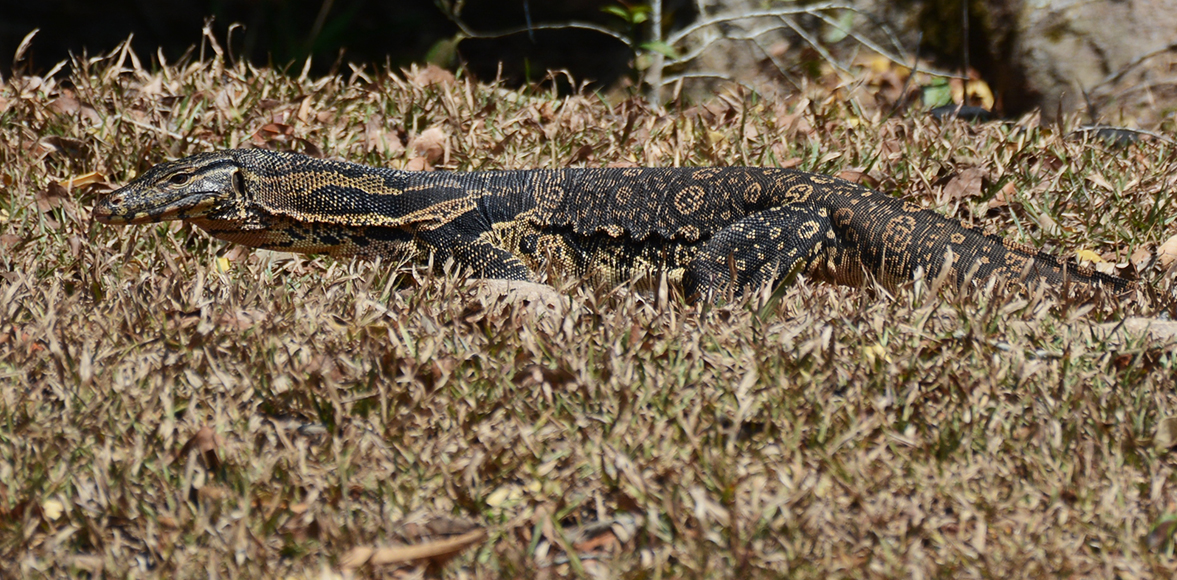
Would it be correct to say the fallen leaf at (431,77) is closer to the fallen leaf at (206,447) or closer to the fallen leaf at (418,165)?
the fallen leaf at (418,165)

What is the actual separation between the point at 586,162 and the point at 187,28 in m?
7.32

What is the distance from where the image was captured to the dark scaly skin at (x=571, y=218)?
4457 mm

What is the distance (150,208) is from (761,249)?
274 centimetres

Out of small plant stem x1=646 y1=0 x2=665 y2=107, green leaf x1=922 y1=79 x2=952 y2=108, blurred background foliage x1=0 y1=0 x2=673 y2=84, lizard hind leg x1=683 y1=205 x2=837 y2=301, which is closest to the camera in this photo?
lizard hind leg x1=683 y1=205 x2=837 y2=301

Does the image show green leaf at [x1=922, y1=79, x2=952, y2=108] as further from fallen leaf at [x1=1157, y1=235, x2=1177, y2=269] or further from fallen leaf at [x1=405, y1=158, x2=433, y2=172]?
fallen leaf at [x1=405, y1=158, x2=433, y2=172]

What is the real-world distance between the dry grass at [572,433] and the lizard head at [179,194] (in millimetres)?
459

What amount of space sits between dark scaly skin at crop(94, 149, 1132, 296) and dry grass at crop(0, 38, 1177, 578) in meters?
0.43

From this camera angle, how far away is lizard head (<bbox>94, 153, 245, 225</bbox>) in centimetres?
461

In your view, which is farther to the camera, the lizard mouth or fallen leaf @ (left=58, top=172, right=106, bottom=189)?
fallen leaf @ (left=58, top=172, right=106, bottom=189)

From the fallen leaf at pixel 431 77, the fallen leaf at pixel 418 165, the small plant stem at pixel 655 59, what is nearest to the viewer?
the fallen leaf at pixel 418 165

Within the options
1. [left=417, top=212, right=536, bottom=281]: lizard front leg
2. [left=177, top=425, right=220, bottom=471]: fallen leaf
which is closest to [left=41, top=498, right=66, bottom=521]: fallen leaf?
[left=177, top=425, right=220, bottom=471]: fallen leaf

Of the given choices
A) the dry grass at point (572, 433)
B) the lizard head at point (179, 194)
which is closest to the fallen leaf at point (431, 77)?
the lizard head at point (179, 194)

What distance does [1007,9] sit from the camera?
25.8 feet

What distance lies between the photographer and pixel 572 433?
2760 mm
